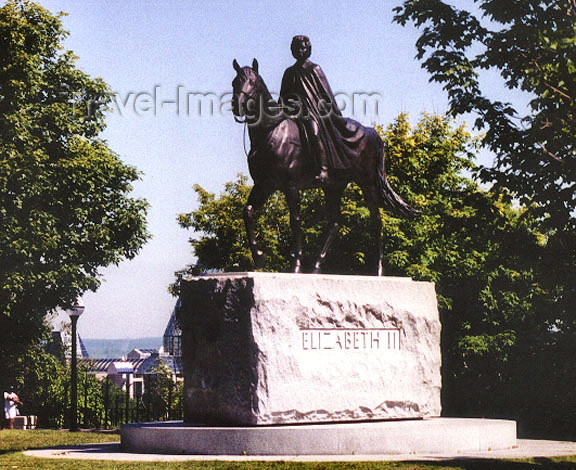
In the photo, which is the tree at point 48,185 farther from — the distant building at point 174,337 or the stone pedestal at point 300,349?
the stone pedestal at point 300,349

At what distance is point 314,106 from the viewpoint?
Result: 1546cm

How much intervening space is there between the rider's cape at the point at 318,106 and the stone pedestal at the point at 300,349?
2.13 m

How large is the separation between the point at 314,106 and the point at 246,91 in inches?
48.5

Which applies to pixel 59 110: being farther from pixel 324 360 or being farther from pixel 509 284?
pixel 324 360

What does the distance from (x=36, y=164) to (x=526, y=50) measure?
54.0 feet

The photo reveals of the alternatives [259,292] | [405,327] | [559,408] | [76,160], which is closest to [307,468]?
[259,292]

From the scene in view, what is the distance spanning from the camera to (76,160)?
105 ft

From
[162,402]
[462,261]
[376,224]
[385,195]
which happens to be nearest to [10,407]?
[162,402]

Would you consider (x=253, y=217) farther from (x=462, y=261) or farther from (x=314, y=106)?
(x=462, y=261)

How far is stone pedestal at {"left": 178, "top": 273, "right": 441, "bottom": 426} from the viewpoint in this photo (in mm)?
13766

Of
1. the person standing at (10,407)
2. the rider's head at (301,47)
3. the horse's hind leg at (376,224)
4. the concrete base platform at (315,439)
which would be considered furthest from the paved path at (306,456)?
the person standing at (10,407)

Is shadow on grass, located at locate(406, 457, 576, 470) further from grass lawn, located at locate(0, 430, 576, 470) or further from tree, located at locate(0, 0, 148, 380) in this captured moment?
tree, located at locate(0, 0, 148, 380)

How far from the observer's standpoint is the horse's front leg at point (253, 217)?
14906mm

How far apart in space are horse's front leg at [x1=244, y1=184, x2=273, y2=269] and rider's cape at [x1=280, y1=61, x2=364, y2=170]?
4.03ft
